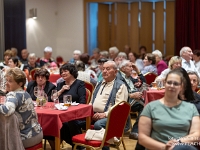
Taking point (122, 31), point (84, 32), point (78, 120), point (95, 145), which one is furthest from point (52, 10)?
point (95, 145)

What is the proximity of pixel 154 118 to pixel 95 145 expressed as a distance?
50.7 inches

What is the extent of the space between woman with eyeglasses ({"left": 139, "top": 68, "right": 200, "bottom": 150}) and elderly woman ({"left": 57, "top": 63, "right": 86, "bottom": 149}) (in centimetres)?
193

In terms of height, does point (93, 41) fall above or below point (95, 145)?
above

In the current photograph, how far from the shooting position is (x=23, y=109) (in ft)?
13.8

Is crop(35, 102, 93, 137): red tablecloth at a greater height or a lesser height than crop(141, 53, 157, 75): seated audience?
lesser

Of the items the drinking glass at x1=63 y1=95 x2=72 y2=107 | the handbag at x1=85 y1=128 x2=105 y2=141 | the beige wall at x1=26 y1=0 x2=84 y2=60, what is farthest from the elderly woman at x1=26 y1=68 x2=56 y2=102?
the beige wall at x1=26 y1=0 x2=84 y2=60

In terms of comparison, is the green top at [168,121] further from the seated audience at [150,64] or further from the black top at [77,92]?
the seated audience at [150,64]

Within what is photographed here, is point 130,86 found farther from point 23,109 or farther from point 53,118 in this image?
point 23,109

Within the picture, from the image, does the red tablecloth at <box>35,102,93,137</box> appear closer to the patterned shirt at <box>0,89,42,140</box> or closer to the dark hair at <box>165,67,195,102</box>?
the patterned shirt at <box>0,89,42,140</box>

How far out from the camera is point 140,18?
13.2m

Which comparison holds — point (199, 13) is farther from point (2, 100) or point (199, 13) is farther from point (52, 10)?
point (2, 100)

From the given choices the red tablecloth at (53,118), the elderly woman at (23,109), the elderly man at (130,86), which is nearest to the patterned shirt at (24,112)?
the elderly woman at (23,109)

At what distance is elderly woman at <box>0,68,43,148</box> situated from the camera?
418 centimetres

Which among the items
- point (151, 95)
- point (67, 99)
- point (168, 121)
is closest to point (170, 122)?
point (168, 121)
